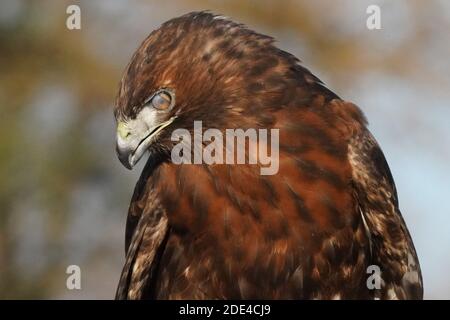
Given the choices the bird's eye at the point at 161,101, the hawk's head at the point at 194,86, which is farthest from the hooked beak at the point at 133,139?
the bird's eye at the point at 161,101

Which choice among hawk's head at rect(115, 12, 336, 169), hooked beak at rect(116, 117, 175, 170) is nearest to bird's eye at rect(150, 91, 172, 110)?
hawk's head at rect(115, 12, 336, 169)

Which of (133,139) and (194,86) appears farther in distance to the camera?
(194,86)

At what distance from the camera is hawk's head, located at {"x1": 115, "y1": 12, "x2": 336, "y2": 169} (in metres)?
6.60

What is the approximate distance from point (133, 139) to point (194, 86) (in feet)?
1.82

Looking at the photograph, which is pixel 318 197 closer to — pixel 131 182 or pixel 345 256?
pixel 345 256

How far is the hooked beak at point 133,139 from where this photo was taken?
21.6 feet

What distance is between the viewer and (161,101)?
21.8ft

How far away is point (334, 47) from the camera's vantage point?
15.3 metres

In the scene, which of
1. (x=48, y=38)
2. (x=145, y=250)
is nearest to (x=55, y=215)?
(x=48, y=38)

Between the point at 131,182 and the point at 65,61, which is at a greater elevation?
the point at 65,61

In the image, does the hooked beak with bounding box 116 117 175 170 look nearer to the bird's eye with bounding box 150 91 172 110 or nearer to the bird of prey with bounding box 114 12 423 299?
the bird of prey with bounding box 114 12 423 299

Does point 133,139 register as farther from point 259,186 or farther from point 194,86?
point 259,186

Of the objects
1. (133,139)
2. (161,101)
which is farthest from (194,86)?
(133,139)
